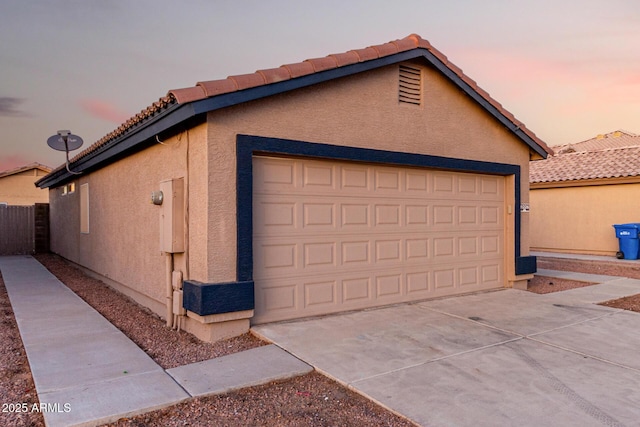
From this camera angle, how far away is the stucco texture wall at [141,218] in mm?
5906

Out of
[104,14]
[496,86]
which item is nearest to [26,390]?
[104,14]

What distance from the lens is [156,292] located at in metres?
7.19

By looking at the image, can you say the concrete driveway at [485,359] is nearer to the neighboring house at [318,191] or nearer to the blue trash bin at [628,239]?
the neighboring house at [318,191]

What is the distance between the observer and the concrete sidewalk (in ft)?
12.3

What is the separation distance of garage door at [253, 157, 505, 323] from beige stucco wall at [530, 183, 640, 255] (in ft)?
30.8

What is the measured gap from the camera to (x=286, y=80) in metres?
6.06

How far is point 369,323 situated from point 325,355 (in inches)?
59.2

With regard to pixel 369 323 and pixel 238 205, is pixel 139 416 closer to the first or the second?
pixel 238 205

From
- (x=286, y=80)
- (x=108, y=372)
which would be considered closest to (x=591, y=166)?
(x=286, y=80)

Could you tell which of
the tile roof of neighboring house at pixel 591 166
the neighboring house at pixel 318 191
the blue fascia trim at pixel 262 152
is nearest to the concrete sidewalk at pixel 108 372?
the neighboring house at pixel 318 191

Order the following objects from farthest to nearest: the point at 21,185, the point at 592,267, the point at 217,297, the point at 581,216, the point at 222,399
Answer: the point at 21,185
the point at 581,216
the point at 592,267
the point at 217,297
the point at 222,399

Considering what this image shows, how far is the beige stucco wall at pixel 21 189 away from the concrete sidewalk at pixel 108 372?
92.0ft

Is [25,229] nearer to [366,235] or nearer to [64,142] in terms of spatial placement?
[64,142]

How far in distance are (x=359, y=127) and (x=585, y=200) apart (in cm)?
1348
